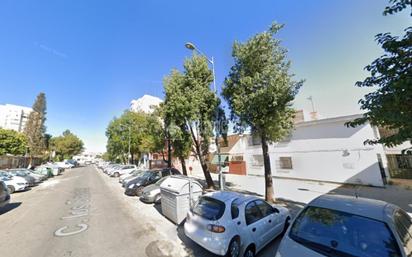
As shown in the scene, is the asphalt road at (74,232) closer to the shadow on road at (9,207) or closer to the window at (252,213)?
the shadow on road at (9,207)

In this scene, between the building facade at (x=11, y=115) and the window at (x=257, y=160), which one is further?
the building facade at (x=11, y=115)

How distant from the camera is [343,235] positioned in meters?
2.93

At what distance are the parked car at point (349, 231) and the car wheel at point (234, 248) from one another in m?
1.46

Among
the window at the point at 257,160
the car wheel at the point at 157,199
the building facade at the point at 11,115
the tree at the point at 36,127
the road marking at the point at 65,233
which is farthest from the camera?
the building facade at the point at 11,115

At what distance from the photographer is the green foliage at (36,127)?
39.8m

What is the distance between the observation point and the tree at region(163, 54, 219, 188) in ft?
41.5

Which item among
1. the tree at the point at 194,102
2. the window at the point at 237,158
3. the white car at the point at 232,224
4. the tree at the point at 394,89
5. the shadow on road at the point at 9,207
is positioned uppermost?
the tree at the point at 194,102

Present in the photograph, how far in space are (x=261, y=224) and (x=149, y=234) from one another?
376cm

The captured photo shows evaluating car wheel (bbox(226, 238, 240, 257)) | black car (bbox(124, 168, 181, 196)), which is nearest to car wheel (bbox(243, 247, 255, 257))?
car wheel (bbox(226, 238, 240, 257))

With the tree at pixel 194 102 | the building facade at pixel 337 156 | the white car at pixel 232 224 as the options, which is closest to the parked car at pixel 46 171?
the tree at pixel 194 102

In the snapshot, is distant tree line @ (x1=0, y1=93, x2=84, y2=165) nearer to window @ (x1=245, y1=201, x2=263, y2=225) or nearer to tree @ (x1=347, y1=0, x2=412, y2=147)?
window @ (x1=245, y1=201, x2=263, y2=225)

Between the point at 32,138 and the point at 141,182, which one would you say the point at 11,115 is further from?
the point at 141,182

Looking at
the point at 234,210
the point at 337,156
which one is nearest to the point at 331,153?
the point at 337,156

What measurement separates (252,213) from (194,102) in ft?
28.8
